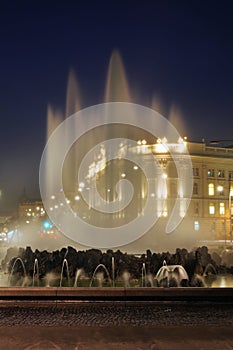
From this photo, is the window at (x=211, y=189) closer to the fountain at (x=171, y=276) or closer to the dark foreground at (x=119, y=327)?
the fountain at (x=171, y=276)

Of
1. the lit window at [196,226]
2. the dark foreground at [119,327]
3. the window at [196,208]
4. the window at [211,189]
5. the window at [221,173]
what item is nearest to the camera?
the dark foreground at [119,327]

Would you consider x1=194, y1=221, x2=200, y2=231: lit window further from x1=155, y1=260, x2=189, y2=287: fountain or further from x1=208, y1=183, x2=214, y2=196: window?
x1=155, y1=260, x2=189, y2=287: fountain

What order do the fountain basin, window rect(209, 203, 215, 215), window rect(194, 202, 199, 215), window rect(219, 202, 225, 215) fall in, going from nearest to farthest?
the fountain basin
window rect(194, 202, 199, 215)
window rect(209, 203, 215, 215)
window rect(219, 202, 225, 215)

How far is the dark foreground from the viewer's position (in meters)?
7.74

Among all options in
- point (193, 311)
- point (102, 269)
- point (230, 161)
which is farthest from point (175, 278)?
point (230, 161)

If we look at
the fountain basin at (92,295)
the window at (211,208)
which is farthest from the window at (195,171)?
the fountain basin at (92,295)

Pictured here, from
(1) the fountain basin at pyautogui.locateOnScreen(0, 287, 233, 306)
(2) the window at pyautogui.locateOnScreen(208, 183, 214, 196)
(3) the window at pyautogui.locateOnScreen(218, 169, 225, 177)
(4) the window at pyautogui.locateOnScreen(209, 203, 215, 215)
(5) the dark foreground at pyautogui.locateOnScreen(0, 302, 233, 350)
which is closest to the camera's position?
(5) the dark foreground at pyautogui.locateOnScreen(0, 302, 233, 350)

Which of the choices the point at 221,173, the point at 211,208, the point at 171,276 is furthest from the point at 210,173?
the point at 171,276

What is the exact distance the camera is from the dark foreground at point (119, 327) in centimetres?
774

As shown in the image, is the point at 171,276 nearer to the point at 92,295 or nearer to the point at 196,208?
the point at 92,295

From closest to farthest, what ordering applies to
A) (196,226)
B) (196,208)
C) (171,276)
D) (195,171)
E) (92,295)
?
(92,295) < (171,276) < (196,226) < (196,208) < (195,171)

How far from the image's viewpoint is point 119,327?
900 cm

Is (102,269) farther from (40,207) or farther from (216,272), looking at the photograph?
(40,207)

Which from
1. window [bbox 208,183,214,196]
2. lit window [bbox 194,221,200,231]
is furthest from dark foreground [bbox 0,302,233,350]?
window [bbox 208,183,214,196]
